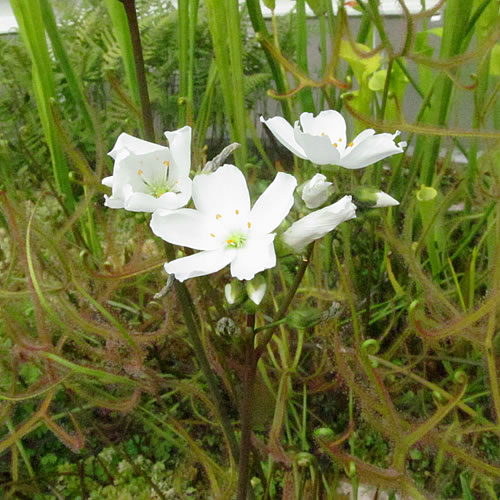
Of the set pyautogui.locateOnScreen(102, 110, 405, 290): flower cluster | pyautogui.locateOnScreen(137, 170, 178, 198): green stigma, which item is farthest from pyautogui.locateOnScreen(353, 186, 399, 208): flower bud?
pyautogui.locateOnScreen(137, 170, 178, 198): green stigma

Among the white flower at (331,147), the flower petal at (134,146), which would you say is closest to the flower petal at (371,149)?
the white flower at (331,147)

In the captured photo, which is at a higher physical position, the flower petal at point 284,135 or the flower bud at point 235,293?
the flower petal at point 284,135

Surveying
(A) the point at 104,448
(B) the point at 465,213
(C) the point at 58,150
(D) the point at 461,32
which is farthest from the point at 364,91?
(A) the point at 104,448

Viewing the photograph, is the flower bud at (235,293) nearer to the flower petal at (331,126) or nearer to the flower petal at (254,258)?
the flower petal at (254,258)

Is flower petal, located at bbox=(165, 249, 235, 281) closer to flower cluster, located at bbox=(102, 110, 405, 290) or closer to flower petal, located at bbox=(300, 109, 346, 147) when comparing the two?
flower cluster, located at bbox=(102, 110, 405, 290)

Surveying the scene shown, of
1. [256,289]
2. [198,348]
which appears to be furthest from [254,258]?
[198,348]

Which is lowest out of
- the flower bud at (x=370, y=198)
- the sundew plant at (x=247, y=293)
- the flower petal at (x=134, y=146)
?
the sundew plant at (x=247, y=293)
